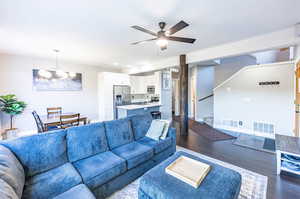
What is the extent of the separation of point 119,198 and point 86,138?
0.94 metres

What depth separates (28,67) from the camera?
14.7ft

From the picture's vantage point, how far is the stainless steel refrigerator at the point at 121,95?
5.87 meters

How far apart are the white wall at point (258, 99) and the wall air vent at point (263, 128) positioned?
0.09 meters

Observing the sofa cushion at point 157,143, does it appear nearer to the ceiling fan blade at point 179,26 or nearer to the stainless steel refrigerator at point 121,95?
the ceiling fan blade at point 179,26

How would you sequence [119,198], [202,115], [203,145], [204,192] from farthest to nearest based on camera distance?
1. [202,115]
2. [203,145]
3. [119,198]
4. [204,192]

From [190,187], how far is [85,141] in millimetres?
1545

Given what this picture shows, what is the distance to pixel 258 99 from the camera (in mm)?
4195

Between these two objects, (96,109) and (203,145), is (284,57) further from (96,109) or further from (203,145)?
(96,109)

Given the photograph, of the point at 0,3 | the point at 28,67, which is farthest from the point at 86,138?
the point at 28,67

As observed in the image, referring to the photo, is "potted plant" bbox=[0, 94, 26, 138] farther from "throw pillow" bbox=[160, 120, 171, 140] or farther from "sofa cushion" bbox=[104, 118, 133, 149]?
"throw pillow" bbox=[160, 120, 171, 140]

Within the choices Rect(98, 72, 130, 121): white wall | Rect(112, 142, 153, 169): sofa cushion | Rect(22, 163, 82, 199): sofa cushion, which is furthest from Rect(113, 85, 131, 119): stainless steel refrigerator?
Rect(22, 163, 82, 199): sofa cushion

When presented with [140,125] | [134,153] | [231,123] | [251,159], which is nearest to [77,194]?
[134,153]

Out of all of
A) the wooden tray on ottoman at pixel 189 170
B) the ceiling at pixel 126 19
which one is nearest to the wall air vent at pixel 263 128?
the ceiling at pixel 126 19

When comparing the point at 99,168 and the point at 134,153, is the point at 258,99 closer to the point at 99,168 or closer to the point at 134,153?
the point at 134,153
